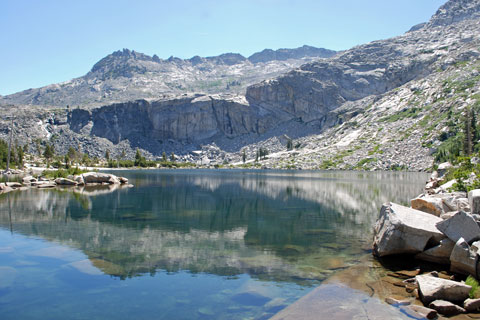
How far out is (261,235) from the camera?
27.5 m

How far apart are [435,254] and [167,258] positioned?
1505 cm

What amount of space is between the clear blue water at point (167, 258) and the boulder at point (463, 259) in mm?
5229

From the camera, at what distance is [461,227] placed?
1766 centimetres

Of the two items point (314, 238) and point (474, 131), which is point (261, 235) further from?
point (474, 131)

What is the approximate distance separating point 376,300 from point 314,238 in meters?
12.1

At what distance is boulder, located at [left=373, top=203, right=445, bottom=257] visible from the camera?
19141mm

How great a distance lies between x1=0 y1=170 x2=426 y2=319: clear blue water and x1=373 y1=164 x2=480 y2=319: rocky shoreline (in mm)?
2937

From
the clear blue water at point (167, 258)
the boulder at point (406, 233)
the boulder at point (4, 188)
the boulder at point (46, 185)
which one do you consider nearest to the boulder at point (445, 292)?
the clear blue water at point (167, 258)

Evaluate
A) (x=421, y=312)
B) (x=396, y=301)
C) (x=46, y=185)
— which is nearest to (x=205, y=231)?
(x=396, y=301)

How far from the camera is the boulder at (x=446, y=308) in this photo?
13.0m

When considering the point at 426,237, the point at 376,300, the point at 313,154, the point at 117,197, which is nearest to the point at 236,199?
the point at 117,197

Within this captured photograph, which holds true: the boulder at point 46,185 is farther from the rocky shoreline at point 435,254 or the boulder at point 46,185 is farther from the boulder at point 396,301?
the boulder at point 396,301

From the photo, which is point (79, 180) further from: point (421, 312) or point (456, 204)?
point (421, 312)

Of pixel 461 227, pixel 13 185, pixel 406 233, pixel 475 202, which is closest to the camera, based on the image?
pixel 461 227
